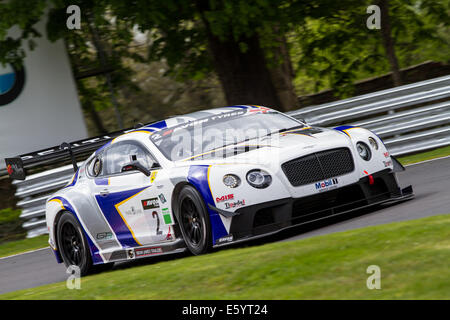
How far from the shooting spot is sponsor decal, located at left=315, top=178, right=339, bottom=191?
805 centimetres

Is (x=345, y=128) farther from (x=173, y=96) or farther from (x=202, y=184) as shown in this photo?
(x=173, y=96)

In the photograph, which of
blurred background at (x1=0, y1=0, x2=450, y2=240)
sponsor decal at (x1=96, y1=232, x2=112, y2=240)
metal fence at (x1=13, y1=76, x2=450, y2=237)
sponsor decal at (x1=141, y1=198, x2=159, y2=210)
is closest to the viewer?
sponsor decal at (x1=141, y1=198, x2=159, y2=210)

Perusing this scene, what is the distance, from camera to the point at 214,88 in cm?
2403

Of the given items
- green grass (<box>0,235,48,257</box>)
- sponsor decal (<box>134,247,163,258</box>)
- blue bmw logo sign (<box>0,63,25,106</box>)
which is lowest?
green grass (<box>0,235,48,257</box>)

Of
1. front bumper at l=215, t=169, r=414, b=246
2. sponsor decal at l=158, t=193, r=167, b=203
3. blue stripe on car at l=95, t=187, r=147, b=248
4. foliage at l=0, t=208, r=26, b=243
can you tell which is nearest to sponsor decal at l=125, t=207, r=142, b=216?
blue stripe on car at l=95, t=187, r=147, b=248

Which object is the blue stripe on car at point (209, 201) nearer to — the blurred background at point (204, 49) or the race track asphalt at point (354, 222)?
the race track asphalt at point (354, 222)

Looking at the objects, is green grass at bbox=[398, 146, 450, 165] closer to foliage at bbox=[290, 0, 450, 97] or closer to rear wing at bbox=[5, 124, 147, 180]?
→ foliage at bbox=[290, 0, 450, 97]

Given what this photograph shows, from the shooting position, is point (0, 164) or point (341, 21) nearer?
point (0, 164)

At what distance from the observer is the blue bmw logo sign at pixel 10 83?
671 inches

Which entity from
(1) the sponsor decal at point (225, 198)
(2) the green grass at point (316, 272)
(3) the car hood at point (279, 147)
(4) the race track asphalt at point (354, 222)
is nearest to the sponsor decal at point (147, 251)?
(4) the race track asphalt at point (354, 222)

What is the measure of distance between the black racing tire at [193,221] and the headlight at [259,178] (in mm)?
498

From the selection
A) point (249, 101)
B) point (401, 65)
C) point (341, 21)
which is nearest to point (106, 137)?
point (249, 101)

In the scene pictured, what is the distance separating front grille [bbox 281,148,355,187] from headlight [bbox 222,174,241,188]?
46cm
